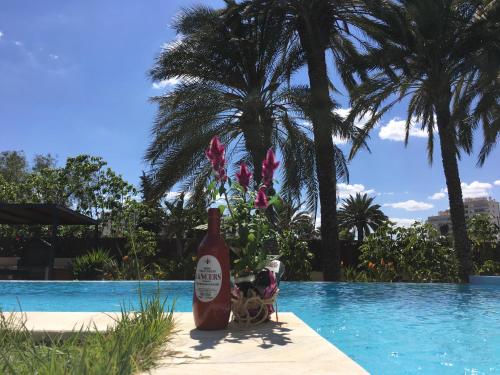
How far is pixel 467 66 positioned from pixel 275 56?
5569 millimetres

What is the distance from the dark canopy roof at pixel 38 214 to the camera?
44.0 ft

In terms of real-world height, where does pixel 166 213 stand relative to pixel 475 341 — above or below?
above

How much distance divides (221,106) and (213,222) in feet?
36.2

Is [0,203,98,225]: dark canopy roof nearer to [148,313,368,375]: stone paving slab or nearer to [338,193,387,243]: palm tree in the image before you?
[148,313,368,375]: stone paving slab

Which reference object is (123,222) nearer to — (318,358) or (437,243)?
(437,243)

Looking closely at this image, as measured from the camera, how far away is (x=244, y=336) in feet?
10.2

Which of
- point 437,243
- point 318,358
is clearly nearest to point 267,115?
point 437,243

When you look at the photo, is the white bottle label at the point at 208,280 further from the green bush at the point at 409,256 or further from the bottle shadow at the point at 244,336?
the green bush at the point at 409,256

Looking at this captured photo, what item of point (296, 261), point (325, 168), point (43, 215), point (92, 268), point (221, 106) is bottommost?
point (92, 268)

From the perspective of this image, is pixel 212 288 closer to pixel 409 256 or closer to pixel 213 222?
pixel 213 222

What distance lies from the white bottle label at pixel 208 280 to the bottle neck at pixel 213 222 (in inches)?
7.8

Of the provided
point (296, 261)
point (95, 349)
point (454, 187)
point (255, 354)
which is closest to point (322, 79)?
point (454, 187)

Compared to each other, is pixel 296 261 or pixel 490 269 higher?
pixel 296 261

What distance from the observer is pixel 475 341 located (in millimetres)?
4562
